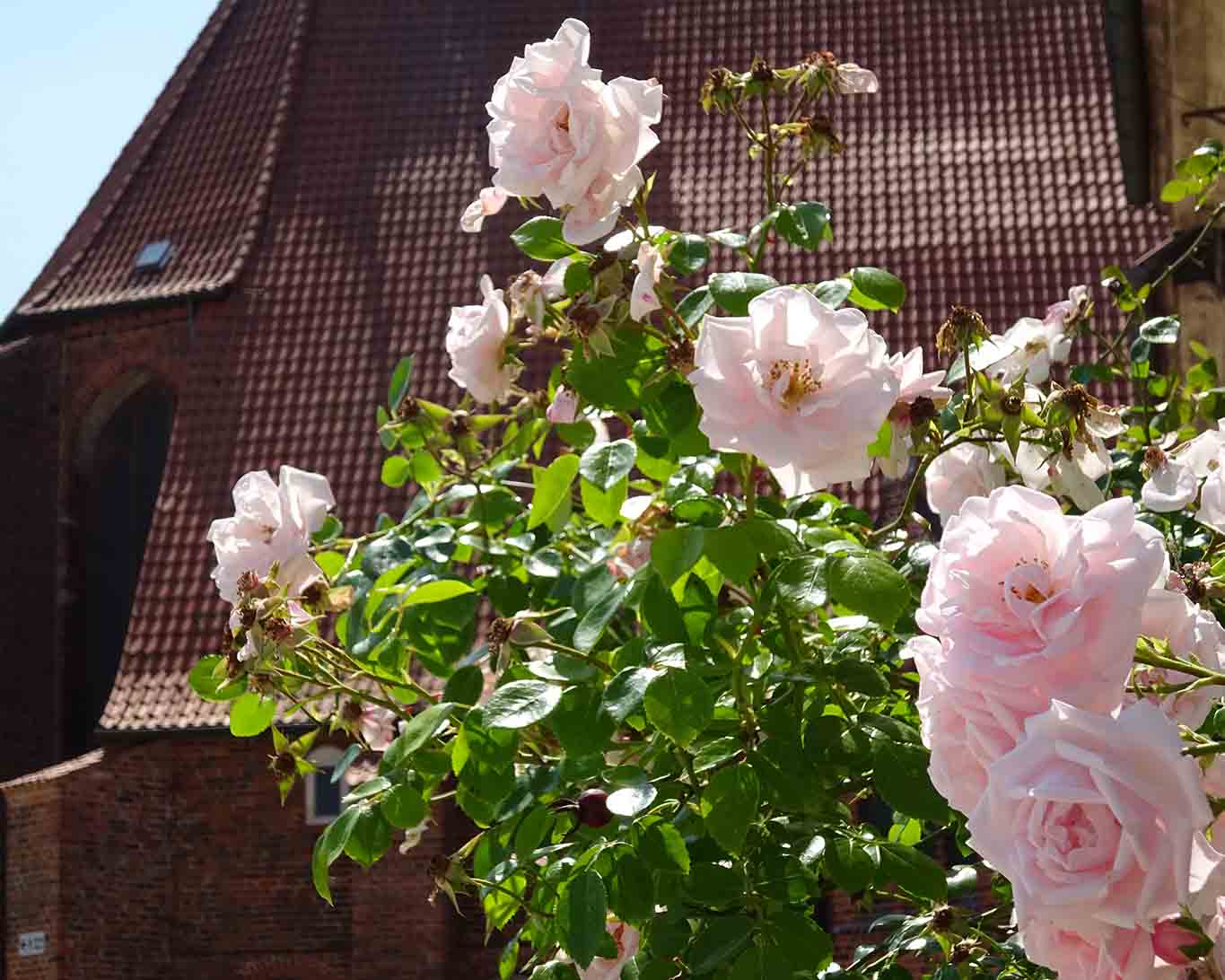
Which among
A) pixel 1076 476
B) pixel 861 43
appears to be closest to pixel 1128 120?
pixel 1076 476

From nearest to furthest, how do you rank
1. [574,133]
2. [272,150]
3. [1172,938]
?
[1172,938] < [574,133] < [272,150]

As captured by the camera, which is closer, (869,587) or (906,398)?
(869,587)

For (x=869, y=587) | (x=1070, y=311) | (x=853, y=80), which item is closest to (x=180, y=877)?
(x=1070, y=311)

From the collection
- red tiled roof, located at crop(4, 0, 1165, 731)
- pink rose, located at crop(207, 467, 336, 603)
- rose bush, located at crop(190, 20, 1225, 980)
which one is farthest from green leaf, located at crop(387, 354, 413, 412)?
red tiled roof, located at crop(4, 0, 1165, 731)

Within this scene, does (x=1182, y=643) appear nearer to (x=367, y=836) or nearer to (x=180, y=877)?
(x=367, y=836)

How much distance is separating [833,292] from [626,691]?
65 centimetres

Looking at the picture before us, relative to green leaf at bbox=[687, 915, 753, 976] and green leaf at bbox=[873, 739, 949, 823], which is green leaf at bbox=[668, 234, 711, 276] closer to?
green leaf at bbox=[873, 739, 949, 823]

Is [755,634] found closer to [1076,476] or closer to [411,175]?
[1076,476]

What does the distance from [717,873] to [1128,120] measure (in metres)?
7.62

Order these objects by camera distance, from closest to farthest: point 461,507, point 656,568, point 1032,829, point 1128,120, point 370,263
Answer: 1. point 1032,829
2. point 656,568
3. point 461,507
4. point 1128,120
5. point 370,263

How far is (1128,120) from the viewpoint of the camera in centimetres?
938

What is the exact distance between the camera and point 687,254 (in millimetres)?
2686

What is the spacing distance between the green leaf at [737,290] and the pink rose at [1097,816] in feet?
3.99

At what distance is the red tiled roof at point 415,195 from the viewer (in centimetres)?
1748
